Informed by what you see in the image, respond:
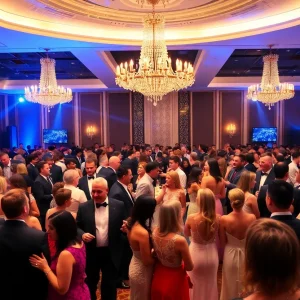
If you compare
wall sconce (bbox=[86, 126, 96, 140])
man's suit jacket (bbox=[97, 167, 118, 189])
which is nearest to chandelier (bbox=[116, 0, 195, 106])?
man's suit jacket (bbox=[97, 167, 118, 189])

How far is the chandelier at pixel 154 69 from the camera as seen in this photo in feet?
19.7

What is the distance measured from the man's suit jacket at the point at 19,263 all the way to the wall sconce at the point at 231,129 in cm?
1403

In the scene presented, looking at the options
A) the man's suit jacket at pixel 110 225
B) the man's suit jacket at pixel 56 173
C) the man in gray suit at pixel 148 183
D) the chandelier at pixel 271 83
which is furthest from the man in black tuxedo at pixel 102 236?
the chandelier at pixel 271 83

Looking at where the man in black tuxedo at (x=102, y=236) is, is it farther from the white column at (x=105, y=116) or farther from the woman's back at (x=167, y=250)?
the white column at (x=105, y=116)

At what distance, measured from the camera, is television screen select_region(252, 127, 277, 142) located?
606 inches

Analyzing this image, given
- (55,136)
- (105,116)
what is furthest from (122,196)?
(55,136)

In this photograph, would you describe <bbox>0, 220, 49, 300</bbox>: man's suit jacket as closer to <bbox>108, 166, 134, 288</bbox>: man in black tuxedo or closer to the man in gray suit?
<bbox>108, 166, 134, 288</bbox>: man in black tuxedo

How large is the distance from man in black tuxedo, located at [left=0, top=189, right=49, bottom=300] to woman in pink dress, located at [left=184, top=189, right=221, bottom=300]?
4.76ft

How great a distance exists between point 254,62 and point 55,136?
9040 millimetres

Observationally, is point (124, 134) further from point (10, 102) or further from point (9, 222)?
point (9, 222)

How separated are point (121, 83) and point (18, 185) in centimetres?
312

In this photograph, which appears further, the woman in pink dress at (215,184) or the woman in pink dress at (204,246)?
the woman in pink dress at (215,184)

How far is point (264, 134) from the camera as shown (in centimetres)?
1541

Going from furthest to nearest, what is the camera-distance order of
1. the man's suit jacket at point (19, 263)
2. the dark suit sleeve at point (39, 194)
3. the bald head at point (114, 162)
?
the bald head at point (114, 162)
the dark suit sleeve at point (39, 194)
the man's suit jacket at point (19, 263)
